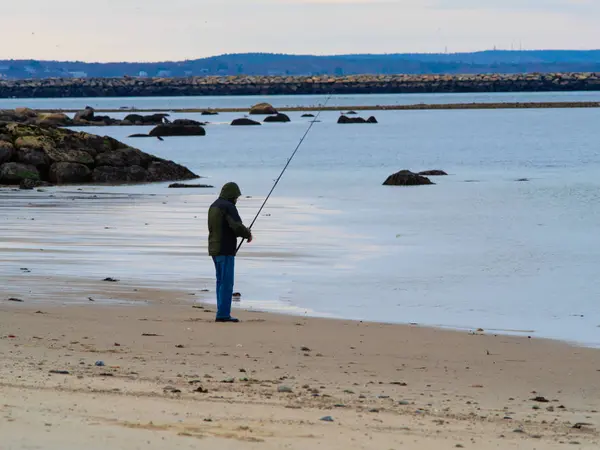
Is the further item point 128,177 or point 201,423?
point 128,177

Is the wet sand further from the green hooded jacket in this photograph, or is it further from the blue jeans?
the green hooded jacket

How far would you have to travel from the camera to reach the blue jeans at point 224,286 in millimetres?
11469

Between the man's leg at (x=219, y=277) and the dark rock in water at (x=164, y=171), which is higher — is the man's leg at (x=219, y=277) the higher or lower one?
the higher one

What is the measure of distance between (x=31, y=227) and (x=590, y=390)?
13.2 meters

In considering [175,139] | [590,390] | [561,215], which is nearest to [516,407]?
[590,390]

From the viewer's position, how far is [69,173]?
3206 centimetres

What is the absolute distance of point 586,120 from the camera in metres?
102

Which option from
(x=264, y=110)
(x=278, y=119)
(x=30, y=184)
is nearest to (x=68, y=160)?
(x=30, y=184)

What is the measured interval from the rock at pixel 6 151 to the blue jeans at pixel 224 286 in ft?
69.3

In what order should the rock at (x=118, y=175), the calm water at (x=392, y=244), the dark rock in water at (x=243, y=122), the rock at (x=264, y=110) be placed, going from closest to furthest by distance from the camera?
1. the calm water at (x=392, y=244)
2. the rock at (x=118, y=175)
3. the dark rock in water at (x=243, y=122)
4. the rock at (x=264, y=110)

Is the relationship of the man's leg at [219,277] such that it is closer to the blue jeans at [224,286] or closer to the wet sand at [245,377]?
the blue jeans at [224,286]

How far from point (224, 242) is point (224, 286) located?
0.44m

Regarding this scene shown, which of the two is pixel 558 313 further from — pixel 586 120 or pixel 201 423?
pixel 586 120

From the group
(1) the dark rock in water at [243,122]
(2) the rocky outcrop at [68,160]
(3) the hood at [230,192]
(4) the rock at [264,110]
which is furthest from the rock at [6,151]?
(4) the rock at [264,110]
